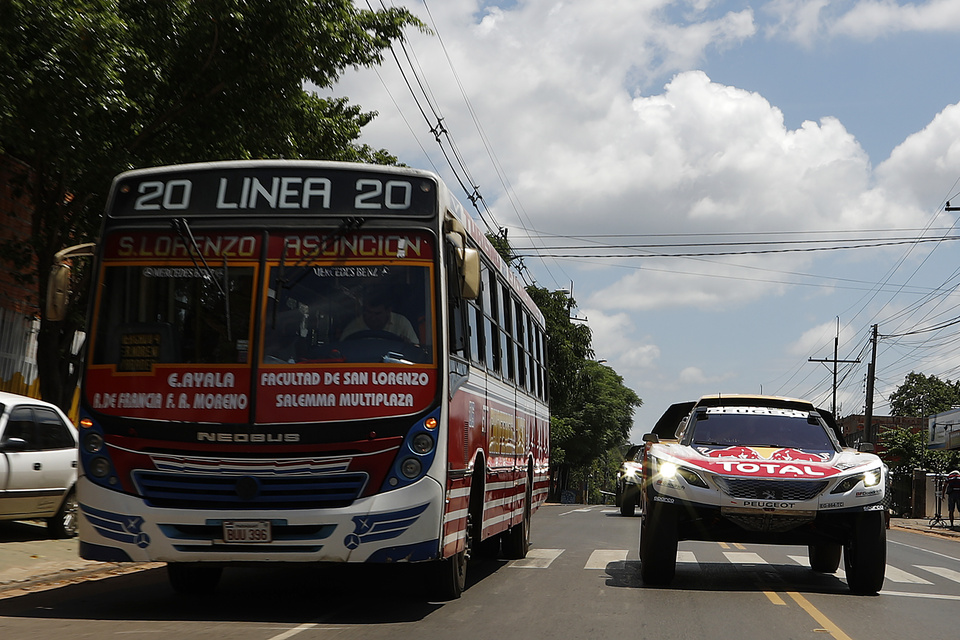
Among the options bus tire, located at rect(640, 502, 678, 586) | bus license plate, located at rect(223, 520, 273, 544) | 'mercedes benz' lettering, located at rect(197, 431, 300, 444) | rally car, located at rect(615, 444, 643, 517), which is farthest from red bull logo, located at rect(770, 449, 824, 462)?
rally car, located at rect(615, 444, 643, 517)

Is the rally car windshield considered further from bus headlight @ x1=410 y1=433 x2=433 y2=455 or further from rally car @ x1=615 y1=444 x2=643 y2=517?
rally car @ x1=615 y1=444 x2=643 y2=517

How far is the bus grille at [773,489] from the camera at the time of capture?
10.9 meters

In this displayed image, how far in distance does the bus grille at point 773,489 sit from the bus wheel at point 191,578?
15.6 feet

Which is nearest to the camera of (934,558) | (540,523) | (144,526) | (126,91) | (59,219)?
(144,526)

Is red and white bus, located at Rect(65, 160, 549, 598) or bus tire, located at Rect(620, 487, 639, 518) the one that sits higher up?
red and white bus, located at Rect(65, 160, 549, 598)

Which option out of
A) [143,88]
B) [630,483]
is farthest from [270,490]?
[630,483]

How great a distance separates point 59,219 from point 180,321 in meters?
9.07

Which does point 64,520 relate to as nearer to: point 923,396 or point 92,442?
point 92,442

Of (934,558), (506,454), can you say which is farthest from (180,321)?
(934,558)

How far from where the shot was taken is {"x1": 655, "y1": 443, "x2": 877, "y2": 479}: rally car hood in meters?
11.0

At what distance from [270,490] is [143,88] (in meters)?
8.68

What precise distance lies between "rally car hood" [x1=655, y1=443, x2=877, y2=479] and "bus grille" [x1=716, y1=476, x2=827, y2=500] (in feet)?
0.21

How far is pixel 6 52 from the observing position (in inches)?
502

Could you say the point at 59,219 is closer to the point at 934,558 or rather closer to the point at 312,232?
the point at 312,232
